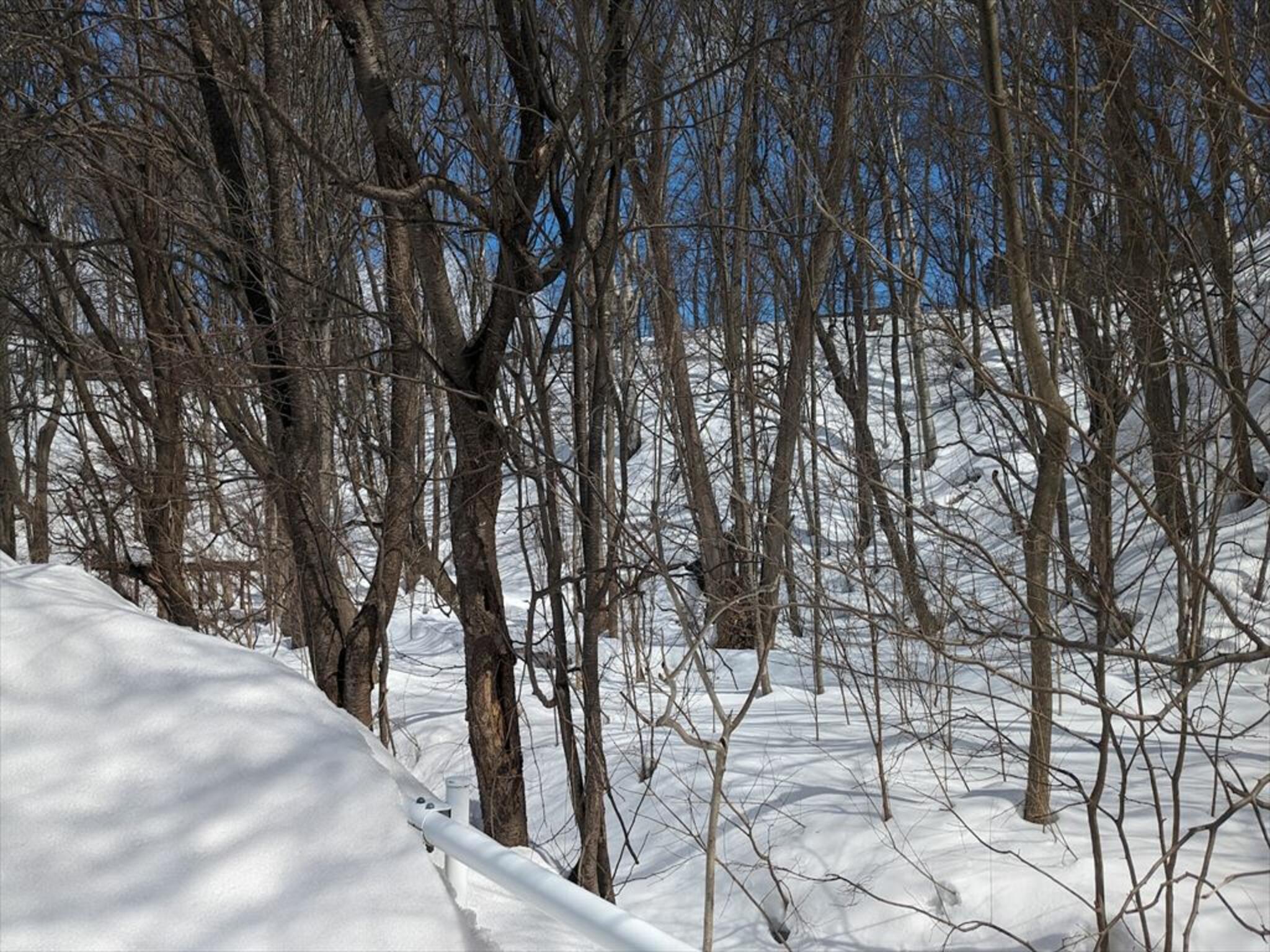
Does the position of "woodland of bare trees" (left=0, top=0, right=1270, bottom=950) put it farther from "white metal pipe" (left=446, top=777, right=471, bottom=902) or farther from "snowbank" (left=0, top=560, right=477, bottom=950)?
"snowbank" (left=0, top=560, right=477, bottom=950)

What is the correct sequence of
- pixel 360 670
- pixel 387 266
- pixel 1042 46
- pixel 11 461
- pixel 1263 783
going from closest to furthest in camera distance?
pixel 1263 783
pixel 1042 46
pixel 387 266
pixel 360 670
pixel 11 461

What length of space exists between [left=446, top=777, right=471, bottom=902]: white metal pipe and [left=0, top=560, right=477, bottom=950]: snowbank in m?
0.22

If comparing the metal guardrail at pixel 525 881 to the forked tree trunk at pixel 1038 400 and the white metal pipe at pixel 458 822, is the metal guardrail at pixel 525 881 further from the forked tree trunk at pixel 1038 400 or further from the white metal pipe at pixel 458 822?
the forked tree trunk at pixel 1038 400

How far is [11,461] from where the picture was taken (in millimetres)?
13391

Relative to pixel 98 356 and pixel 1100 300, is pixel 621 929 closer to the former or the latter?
pixel 1100 300

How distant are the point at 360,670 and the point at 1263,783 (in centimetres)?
473

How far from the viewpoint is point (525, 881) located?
1507 millimetres

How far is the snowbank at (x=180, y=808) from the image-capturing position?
4.43 ft

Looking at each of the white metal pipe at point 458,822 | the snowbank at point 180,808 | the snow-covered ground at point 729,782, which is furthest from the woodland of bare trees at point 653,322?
the snowbank at point 180,808

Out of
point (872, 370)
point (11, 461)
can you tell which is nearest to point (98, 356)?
point (11, 461)

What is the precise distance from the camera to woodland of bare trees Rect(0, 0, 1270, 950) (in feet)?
13.1

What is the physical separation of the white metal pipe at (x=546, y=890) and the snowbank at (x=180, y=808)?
0.11 m

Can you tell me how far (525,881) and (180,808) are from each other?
504 mm

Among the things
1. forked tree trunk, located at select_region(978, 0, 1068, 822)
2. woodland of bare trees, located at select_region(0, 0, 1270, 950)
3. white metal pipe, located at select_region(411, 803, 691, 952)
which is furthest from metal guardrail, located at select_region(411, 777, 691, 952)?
forked tree trunk, located at select_region(978, 0, 1068, 822)
